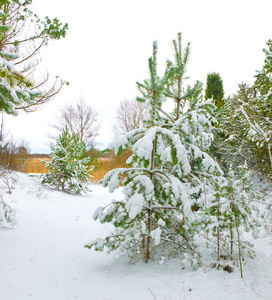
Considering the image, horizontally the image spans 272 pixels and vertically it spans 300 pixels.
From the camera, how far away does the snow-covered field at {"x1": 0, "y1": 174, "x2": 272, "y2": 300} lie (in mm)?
2350

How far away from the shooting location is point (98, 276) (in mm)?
2779

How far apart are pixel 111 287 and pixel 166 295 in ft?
2.09

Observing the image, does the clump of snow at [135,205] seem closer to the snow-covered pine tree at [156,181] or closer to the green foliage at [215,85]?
the snow-covered pine tree at [156,181]

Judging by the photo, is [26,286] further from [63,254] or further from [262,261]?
[262,261]

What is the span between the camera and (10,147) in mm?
8672

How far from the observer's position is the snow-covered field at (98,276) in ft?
7.71

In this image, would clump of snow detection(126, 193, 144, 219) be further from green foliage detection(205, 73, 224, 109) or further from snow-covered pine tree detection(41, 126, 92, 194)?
green foliage detection(205, 73, 224, 109)

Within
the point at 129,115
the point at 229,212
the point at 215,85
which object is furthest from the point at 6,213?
the point at 129,115

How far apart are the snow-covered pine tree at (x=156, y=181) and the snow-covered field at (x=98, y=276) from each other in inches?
11.6

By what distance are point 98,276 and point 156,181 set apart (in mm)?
1433

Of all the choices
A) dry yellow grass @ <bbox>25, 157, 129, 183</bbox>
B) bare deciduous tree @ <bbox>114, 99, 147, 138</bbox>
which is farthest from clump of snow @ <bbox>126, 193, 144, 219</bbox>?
bare deciduous tree @ <bbox>114, 99, 147, 138</bbox>

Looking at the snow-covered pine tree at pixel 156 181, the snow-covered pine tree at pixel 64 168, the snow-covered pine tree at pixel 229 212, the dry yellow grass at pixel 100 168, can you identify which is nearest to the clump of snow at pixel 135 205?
the snow-covered pine tree at pixel 156 181

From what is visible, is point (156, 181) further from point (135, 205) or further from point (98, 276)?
point (98, 276)

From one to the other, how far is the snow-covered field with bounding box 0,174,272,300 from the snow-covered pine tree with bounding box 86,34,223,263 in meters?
0.29
